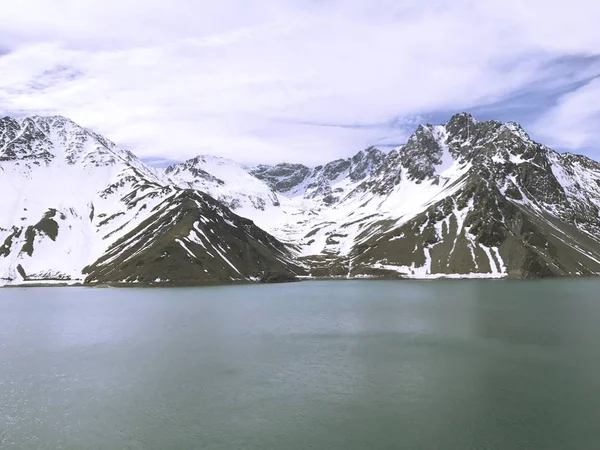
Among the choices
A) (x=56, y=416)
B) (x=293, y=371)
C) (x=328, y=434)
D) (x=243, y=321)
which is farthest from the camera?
(x=243, y=321)

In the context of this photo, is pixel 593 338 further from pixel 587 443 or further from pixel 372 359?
pixel 587 443

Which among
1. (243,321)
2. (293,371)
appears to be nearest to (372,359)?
(293,371)

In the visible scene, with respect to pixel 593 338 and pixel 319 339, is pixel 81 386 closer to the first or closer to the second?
pixel 319 339

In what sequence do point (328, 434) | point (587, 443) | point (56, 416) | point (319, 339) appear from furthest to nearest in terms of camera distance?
A: point (319, 339) → point (56, 416) → point (328, 434) → point (587, 443)

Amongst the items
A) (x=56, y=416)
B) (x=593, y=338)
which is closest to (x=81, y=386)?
(x=56, y=416)

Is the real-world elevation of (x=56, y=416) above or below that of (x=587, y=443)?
below

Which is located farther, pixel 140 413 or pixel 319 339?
pixel 319 339
